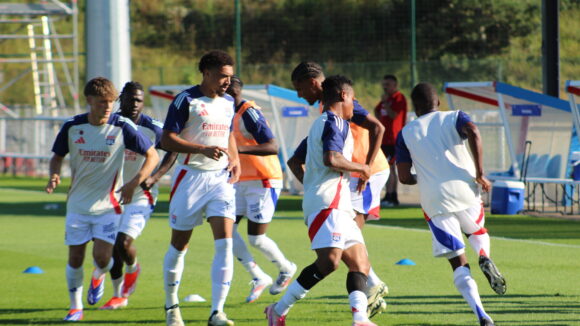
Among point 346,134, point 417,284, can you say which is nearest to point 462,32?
point 417,284

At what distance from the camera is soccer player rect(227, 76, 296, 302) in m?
9.02

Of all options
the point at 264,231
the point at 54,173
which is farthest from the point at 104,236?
the point at 264,231

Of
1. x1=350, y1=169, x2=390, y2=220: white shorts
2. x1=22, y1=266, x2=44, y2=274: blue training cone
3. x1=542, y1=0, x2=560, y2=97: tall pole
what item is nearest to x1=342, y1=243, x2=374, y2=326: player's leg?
x1=350, y1=169, x2=390, y2=220: white shorts

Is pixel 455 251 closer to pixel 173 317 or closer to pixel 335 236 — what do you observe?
pixel 335 236

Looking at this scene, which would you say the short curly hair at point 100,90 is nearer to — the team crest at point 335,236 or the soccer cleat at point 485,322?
the team crest at point 335,236

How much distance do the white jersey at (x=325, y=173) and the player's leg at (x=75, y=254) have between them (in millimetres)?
2032

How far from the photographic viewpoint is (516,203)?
16438 mm

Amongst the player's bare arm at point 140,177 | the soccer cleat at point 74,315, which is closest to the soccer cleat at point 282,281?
the player's bare arm at point 140,177

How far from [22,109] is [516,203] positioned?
26.5 meters

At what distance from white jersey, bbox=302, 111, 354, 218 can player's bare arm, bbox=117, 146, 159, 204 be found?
155 centimetres

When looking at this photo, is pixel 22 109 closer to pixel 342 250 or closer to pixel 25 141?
pixel 25 141

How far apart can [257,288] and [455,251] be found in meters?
2.28

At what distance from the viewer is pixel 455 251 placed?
7332 mm

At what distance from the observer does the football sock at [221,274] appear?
751 centimetres
